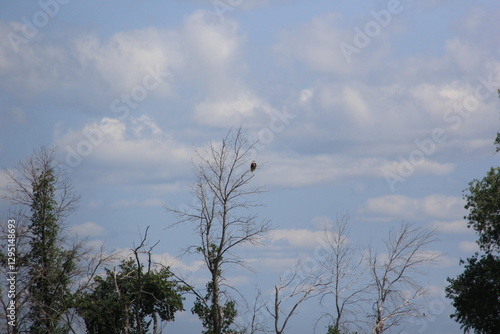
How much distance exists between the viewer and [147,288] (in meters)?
30.2

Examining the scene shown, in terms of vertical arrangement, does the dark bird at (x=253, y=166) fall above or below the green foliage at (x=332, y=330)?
above

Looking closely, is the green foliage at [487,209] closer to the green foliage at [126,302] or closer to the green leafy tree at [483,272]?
the green leafy tree at [483,272]

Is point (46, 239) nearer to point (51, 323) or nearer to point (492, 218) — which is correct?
point (51, 323)

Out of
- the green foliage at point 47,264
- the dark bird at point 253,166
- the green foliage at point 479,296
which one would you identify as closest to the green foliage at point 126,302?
the green foliage at point 47,264

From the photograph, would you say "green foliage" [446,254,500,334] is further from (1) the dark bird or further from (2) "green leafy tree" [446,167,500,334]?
(1) the dark bird

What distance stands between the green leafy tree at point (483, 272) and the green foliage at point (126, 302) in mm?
13885

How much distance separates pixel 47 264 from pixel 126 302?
15.8 ft

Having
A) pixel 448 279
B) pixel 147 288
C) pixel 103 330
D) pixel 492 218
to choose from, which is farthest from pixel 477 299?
pixel 103 330

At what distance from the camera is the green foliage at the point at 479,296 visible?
25.9 meters

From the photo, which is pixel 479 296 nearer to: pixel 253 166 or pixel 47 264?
pixel 253 166

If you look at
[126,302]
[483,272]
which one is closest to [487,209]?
[483,272]

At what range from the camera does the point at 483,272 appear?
2636 cm

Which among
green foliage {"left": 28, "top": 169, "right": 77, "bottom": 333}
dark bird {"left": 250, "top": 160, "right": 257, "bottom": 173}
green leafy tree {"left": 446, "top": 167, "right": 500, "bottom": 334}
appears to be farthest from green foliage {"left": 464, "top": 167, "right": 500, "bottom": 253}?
green foliage {"left": 28, "top": 169, "right": 77, "bottom": 333}

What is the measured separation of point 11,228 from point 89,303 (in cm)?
538
